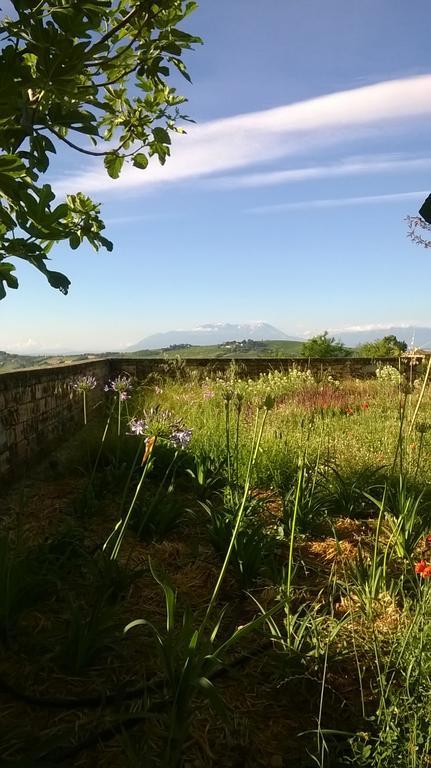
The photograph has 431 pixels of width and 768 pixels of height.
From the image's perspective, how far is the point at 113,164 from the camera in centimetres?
312

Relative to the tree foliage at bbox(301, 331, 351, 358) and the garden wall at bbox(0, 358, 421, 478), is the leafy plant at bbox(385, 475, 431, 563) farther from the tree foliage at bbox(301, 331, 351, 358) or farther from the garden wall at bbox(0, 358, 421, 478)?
the tree foliage at bbox(301, 331, 351, 358)

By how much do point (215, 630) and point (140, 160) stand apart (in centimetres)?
251

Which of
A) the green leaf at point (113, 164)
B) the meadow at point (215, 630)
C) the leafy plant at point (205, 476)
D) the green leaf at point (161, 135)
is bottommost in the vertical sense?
the meadow at point (215, 630)

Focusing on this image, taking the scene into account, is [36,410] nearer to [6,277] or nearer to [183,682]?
[6,277]

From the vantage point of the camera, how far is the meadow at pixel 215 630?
1743 mm

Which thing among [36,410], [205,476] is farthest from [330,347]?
[205,476]

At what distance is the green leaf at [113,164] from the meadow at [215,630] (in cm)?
144

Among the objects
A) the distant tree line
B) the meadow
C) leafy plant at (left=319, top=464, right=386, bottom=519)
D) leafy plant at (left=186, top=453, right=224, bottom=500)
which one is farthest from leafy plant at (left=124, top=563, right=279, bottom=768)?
the distant tree line

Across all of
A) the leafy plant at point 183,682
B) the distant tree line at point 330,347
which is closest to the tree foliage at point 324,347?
the distant tree line at point 330,347

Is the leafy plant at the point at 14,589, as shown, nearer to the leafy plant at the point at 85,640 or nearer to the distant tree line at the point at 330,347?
the leafy plant at the point at 85,640

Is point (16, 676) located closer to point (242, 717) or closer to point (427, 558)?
point (242, 717)

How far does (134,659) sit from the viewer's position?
217 centimetres

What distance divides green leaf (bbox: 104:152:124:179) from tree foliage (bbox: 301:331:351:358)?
2348 centimetres

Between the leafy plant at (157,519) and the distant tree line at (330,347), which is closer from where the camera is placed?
the leafy plant at (157,519)
